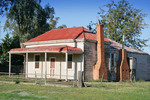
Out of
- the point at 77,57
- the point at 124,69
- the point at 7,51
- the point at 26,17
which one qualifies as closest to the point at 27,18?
the point at 26,17

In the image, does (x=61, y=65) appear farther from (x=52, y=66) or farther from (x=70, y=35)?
(x=70, y=35)

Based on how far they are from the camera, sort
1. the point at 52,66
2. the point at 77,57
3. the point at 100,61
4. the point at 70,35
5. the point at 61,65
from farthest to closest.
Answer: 1. the point at 70,35
2. the point at 52,66
3. the point at 61,65
4. the point at 100,61
5. the point at 77,57

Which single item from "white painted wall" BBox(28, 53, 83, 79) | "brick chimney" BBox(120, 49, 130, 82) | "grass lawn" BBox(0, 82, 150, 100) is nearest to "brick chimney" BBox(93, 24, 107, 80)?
"white painted wall" BBox(28, 53, 83, 79)

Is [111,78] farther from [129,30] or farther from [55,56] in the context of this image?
[129,30]

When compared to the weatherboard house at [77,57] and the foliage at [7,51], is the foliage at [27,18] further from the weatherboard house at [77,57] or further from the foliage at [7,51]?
the weatherboard house at [77,57]

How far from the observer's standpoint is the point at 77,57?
81.6 ft

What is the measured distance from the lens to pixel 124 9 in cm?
4944

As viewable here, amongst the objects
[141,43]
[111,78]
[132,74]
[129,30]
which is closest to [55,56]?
[111,78]

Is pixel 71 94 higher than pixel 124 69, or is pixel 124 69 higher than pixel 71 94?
pixel 124 69

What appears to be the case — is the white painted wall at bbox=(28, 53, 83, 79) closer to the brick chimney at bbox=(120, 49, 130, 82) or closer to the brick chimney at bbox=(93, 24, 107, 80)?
the brick chimney at bbox=(93, 24, 107, 80)

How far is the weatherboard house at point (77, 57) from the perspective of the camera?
966 inches

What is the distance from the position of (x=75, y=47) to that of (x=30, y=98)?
13.5 metres

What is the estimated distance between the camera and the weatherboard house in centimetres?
2453

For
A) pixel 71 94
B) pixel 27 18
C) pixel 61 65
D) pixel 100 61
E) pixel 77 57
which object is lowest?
pixel 71 94
